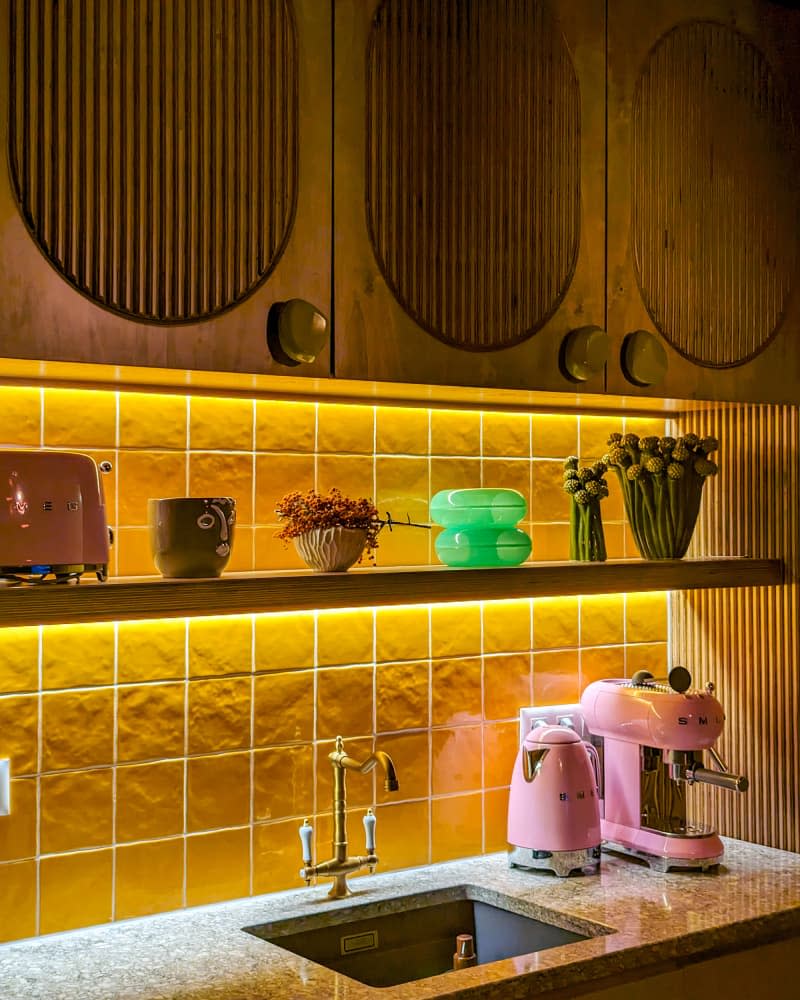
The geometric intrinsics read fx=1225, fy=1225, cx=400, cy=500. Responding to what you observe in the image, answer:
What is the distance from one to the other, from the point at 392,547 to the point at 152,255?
86cm

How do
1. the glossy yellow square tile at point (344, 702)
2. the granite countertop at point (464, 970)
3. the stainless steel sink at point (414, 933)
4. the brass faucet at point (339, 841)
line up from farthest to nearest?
the glossy yellow square tile at point (344, 702)
the brass faucet at point (339, 841)
the stainless steel sink at point (414, 933)
the granite countertop at point (464, 970)

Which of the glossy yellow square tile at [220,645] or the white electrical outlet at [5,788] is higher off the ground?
the glossy yellow square tile at [220,645]

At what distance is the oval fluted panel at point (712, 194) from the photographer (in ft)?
7.22

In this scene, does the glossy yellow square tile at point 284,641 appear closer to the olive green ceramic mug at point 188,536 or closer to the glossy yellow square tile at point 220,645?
the glossy yellow square tile at point 220,645

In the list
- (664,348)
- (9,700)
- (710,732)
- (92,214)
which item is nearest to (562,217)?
(664,348)

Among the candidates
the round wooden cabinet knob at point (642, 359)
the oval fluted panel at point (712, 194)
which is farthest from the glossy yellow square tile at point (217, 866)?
the oval fluted panel at point (712, 194)

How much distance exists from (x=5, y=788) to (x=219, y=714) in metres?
0.38

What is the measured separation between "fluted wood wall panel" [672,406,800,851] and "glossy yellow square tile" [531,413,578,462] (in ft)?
0.89

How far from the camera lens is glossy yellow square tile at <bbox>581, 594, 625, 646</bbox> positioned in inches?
102

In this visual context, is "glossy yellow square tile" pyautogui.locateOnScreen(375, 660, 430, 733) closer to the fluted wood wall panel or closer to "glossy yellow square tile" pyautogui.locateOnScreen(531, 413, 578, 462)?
"glossy yellow square tile" pyautogui.locateOnScreen(531, 413, 578, 462)

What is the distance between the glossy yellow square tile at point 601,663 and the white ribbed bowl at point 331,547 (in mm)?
812

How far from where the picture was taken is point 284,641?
7.19ft

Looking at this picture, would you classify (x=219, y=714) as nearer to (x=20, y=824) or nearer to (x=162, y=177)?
(x=20, y=824)

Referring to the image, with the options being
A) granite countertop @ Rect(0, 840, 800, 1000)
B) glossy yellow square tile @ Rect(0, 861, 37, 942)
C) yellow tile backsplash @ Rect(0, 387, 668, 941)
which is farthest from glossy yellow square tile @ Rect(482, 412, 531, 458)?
glossy yellow square tile @ Rect(0, 861, 37, 942)
